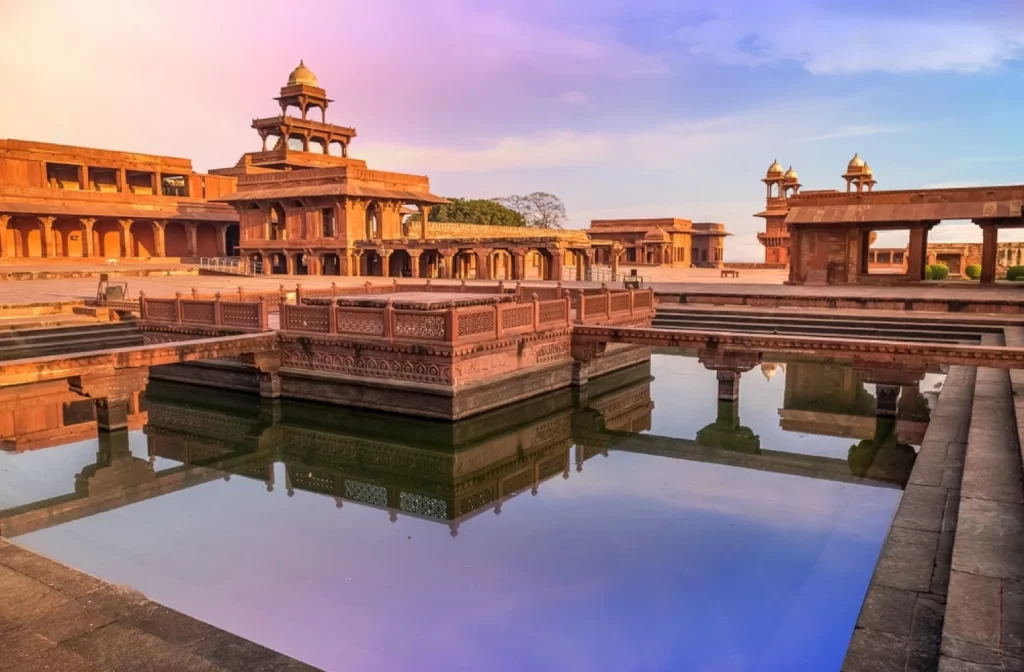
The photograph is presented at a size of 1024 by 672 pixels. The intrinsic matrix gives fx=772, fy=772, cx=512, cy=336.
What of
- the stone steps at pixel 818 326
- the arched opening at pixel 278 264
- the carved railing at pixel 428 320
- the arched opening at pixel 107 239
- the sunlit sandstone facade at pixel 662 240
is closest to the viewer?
the carved railing at pixel 428 320

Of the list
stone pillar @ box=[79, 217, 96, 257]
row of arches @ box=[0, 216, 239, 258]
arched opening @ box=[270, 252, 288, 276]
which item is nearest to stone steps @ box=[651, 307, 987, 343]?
arched opening @ box=[270, 252, 288, 276]

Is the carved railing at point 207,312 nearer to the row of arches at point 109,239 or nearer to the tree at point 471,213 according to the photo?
the row of arches at point 109,239

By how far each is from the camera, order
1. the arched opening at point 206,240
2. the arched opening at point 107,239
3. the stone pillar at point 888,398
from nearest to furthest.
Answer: the stone pillar at point 888,398 < the arched opening at point 107,239 < the arched opening at point 206,240

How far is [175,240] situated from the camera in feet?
160

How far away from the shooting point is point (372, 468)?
11.2 meters

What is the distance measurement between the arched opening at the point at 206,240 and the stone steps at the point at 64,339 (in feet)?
105

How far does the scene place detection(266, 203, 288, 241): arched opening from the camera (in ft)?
137

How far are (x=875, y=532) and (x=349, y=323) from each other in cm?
895

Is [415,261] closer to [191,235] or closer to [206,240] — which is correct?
[191,235]

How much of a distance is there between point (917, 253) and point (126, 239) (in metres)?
40.4

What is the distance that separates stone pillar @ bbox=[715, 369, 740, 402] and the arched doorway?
40093 mm

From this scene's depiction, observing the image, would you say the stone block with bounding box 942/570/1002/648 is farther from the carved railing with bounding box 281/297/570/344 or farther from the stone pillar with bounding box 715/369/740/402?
the stone pillar with bounding box 715/369/740/402

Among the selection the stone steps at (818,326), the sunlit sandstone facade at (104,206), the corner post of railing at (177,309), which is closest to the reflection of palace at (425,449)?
the corner post of railing at (177,309)

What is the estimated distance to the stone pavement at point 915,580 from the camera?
4.49 metres
